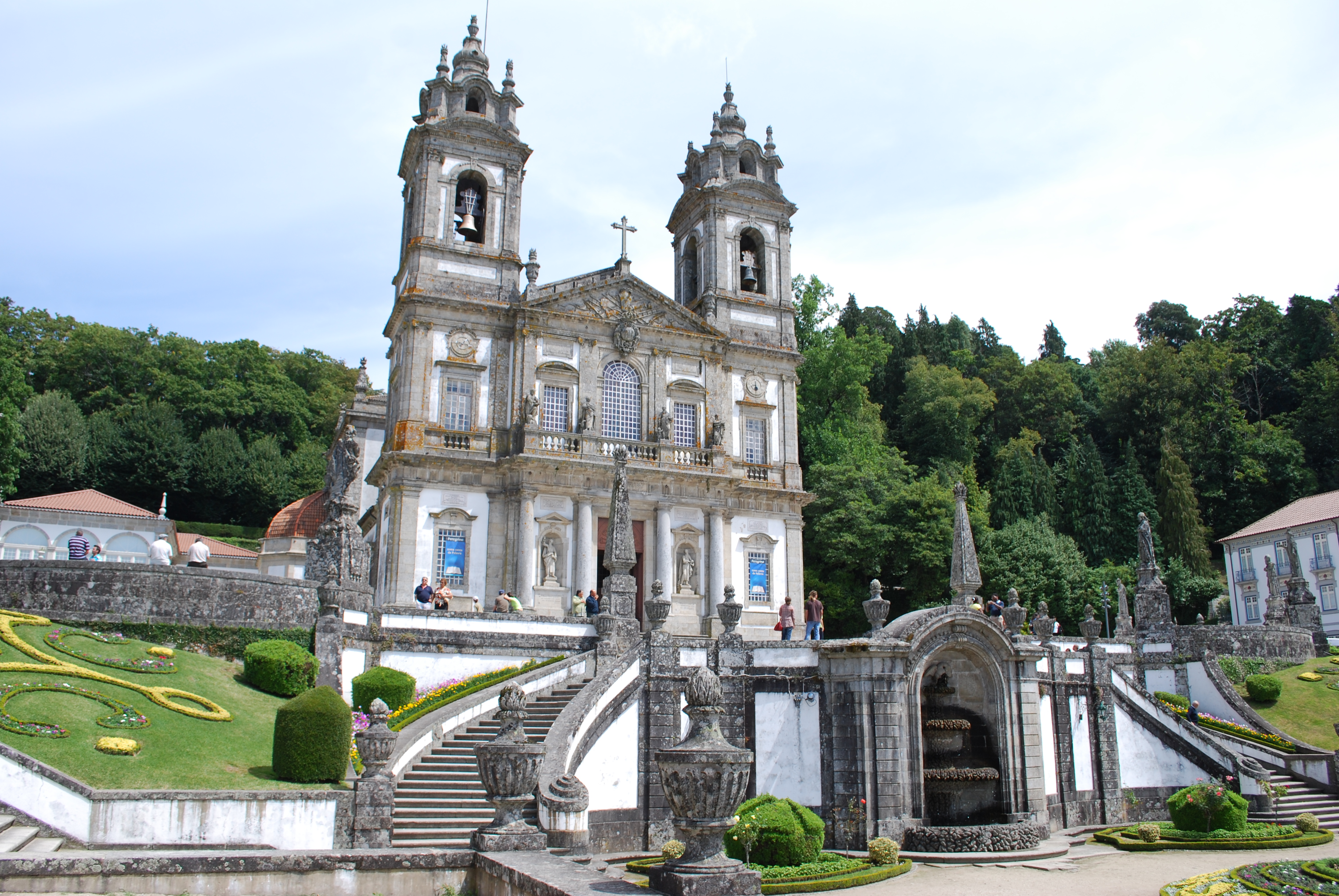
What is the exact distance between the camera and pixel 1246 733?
2484 cm

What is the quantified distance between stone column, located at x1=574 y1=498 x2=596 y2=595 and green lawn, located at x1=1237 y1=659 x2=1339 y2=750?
62.0ft

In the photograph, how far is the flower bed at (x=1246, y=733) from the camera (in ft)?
78.5

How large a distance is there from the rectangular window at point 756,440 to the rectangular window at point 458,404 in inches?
376

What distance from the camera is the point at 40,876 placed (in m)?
8.73

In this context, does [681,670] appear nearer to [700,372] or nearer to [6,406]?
[700,372]

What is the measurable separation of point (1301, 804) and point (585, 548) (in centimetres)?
1907

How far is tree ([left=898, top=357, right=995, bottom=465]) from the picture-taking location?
53.9m

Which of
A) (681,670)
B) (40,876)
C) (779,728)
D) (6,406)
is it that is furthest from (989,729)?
(6,406)

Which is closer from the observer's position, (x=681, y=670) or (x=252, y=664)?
(x=252, y=664)

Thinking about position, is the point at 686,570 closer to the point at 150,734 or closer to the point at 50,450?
the point at 150,734

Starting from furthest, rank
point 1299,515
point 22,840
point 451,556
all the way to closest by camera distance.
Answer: point 1299,515 < point 451,556 < point 22,840

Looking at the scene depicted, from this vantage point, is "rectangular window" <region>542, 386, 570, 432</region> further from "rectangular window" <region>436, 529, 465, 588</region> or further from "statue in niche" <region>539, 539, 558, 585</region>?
"rectangular window" <region>436, 529, 465, 588</region>

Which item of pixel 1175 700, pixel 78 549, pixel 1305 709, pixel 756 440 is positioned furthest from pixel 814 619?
pixel 78 549

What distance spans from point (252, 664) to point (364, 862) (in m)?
8.64
